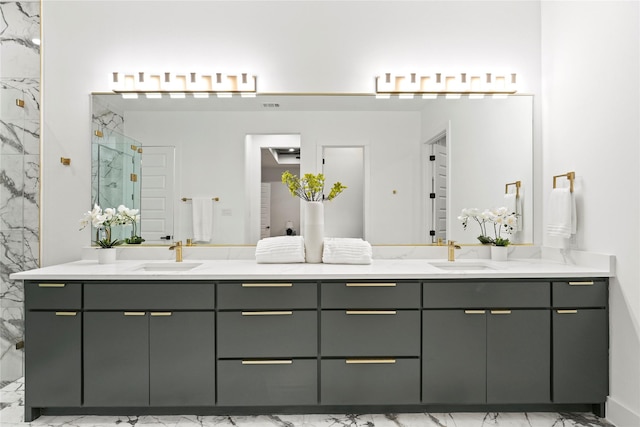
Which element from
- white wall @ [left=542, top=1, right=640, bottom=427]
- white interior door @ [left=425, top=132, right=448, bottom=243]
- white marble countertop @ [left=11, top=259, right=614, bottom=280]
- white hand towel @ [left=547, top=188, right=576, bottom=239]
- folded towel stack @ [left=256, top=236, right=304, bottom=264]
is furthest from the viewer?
white interior door @ [left=425, top=132, right=448, bottom=243]

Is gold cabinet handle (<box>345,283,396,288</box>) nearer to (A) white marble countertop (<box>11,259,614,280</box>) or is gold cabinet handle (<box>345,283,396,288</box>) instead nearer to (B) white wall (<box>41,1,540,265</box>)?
(A) white marble countertop (<box>11,259,614,280</box>)

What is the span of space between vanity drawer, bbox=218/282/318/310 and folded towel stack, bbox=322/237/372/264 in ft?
1.24

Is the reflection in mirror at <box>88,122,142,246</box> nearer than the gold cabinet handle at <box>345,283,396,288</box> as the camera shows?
No

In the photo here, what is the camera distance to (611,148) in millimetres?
2215

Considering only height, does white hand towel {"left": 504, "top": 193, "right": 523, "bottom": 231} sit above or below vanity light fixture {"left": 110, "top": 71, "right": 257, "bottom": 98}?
below

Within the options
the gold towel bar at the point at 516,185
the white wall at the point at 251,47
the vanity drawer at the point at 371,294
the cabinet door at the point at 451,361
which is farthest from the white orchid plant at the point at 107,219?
the gold towel bar at the point at 516,185

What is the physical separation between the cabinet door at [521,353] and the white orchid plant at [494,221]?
2.33 feet

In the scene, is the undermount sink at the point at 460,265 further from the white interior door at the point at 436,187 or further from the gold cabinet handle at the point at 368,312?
the gold cabinet handle at the point at 368,312

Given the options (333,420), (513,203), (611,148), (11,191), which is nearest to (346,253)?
(333,420)

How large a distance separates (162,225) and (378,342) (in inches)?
67.7

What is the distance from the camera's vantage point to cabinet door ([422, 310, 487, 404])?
7.32ft

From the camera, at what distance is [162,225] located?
2.85 m

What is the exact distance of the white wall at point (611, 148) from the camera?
6.82ft

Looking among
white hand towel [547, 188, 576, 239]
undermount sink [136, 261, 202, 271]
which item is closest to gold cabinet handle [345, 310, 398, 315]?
undermount sink [136, 261, 202, 271]
